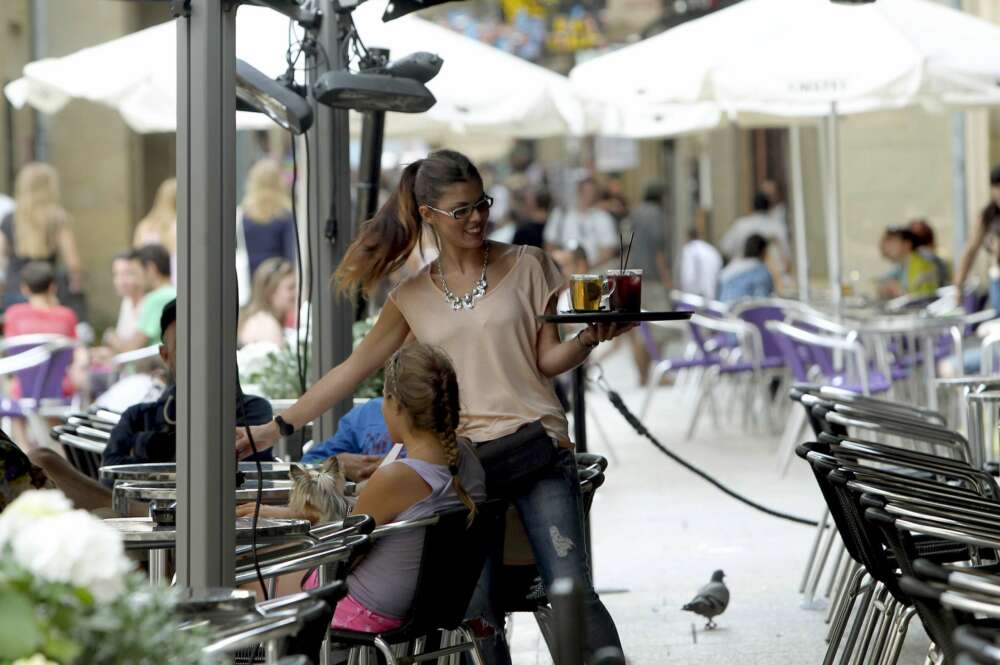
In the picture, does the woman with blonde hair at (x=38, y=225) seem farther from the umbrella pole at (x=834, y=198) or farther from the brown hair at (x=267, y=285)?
the umbrella pole at (x=834, y=198)

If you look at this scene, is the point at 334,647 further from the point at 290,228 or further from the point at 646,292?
the point at 646,292

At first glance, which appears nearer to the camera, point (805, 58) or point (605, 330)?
point (605, 330)

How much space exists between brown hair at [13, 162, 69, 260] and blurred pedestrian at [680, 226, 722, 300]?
765 centimetres

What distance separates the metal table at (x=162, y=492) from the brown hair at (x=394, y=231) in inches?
26.9

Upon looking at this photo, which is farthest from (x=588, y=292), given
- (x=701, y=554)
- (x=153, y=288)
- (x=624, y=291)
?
(x=153, y=288)

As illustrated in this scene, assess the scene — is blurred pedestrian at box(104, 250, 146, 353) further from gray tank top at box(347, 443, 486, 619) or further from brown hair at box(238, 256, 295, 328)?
gray tank top at box(347, 443, 486, 619)

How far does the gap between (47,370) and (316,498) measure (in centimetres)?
685

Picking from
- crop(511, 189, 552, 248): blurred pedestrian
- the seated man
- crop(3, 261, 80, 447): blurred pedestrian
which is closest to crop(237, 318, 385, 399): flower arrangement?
the seated man

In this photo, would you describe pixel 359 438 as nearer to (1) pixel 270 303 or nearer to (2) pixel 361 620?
(2) pixel 361 620

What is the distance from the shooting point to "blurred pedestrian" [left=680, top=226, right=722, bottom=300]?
18.6 metres

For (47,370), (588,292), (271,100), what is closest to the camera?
(588,292)

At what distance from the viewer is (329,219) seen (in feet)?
20.4

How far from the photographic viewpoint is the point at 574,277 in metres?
4.38

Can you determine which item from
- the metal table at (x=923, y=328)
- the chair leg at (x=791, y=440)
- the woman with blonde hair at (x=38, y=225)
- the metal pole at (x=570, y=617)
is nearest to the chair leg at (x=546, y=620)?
the metal pole at (x=570, y=617)
